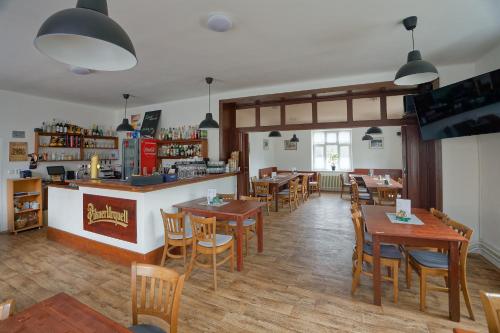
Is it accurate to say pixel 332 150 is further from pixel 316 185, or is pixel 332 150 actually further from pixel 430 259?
pixel 430 259

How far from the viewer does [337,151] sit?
9.31m

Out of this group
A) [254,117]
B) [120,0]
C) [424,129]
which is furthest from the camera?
[254,117]

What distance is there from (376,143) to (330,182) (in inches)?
86.8

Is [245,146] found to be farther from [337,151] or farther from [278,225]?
[337,151]

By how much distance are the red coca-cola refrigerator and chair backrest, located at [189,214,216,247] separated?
2.48 meters

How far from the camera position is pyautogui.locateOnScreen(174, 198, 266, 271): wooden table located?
2.94 meters

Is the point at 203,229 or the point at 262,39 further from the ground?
the point at 262,39

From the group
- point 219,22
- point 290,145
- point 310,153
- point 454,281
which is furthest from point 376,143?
point 219,22

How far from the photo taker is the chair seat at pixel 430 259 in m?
2.16

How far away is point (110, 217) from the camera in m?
3.33

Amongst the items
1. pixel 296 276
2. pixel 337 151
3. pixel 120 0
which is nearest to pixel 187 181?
pixel 296 276

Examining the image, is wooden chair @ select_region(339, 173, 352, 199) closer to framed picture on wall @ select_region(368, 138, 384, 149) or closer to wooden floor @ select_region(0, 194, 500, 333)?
framed picture on wall @ select_region(368, 138, 384, 149)

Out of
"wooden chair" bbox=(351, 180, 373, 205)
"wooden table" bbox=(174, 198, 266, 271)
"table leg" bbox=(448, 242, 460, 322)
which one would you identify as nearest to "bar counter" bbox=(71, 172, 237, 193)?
"wooden table" bbox=(174, 198, 266, 271)

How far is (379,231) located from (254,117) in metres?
3.65
